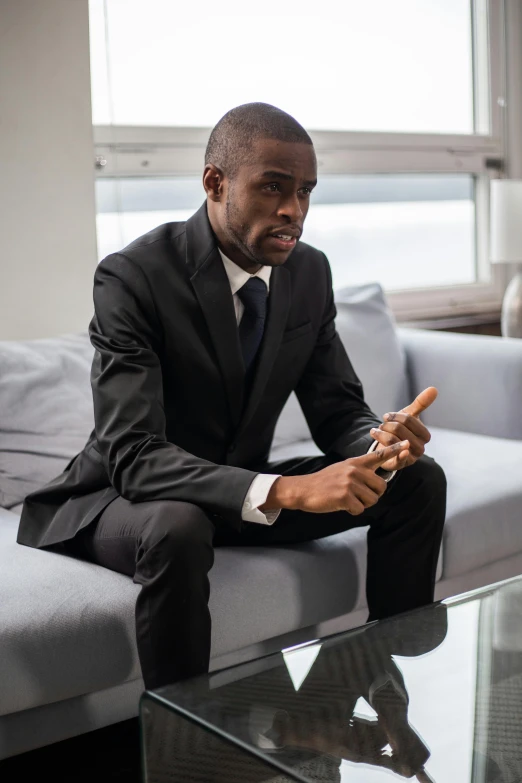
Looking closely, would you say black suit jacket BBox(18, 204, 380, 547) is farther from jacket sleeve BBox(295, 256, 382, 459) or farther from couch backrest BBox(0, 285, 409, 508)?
couch backrest BBox(0, 285, 409, 508)

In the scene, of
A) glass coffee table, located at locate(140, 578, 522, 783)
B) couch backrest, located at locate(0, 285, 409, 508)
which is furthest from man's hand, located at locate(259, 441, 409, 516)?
couch backrest, located at locate(0, 285, 409, 508)

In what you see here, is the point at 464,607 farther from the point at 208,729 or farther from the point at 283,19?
the point at 283,19

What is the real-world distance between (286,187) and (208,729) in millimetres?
940

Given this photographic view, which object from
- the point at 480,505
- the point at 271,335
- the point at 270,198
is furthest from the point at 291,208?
the point at 480,505

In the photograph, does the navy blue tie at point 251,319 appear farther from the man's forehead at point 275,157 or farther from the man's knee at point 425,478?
the man's knee at point 425,478

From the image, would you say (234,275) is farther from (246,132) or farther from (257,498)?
(257,498)

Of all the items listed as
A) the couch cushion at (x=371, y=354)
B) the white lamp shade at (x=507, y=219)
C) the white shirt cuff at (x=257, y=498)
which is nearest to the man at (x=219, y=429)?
the white shirt cuff at (x=257, y=498)

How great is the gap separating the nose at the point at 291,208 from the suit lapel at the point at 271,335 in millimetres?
211

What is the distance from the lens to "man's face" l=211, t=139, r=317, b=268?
1.64 m

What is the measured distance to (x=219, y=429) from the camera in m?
1.79

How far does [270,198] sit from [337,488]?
520 millimetres

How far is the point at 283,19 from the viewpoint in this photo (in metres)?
3.34

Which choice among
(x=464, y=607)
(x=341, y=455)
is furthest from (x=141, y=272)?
(x=464, y=607)

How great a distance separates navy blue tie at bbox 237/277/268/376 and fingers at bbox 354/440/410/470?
359 mm
